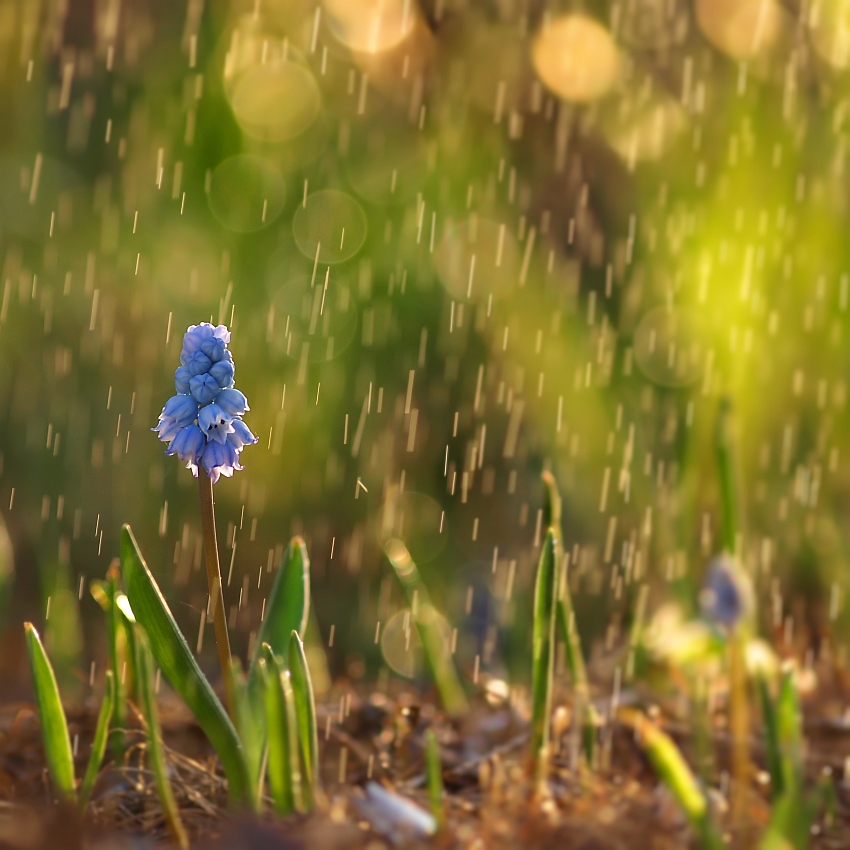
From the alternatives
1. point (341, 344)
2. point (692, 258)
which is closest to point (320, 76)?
point (341, 344)

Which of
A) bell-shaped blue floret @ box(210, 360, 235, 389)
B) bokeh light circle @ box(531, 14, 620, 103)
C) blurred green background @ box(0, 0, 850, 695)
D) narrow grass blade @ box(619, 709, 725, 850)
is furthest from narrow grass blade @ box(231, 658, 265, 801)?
bokeh light circle @ box(531, 14, 620, 103)

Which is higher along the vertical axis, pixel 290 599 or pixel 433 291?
pixel 433 291

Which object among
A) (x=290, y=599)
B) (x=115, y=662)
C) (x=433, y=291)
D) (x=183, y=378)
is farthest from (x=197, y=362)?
(x=433, y=291)

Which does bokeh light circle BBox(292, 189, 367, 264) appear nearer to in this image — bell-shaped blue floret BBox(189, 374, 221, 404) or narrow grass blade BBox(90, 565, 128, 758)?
A: narrow grass blade BBox(90, 565, 128, 758)

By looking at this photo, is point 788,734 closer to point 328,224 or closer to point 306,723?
point 306,723

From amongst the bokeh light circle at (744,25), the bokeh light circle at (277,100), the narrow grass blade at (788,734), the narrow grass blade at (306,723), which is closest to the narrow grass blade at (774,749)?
the narrow grass blade at (788,734)

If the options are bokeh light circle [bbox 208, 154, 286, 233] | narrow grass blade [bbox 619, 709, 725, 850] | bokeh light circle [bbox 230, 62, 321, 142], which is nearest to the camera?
narrow grass blade [bbox 619, 709, 725, 850]
